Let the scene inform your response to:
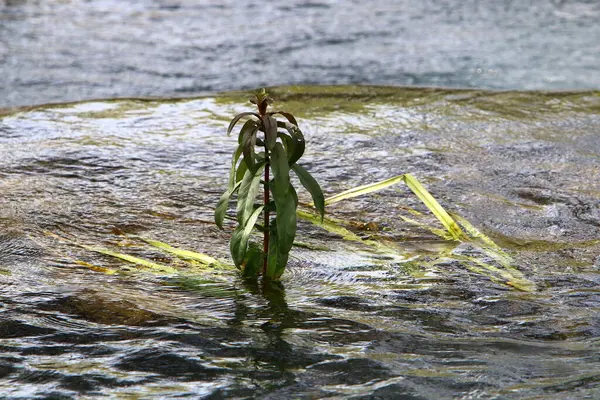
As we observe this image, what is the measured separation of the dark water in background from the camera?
7.33 m

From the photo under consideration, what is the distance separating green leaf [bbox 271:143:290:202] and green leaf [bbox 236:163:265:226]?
7cm

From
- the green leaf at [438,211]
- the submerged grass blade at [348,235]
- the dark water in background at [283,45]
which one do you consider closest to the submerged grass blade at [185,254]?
the submerged grass blade at [348,235]

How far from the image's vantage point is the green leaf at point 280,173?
2.79 metres

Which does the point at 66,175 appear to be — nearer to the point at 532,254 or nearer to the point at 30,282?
the point at 30,282

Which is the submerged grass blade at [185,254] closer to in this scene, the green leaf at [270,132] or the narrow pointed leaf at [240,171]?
the narrow pointed leaf at [240,171]

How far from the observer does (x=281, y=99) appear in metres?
5.93

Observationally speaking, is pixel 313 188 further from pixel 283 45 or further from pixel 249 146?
pixel 283 45

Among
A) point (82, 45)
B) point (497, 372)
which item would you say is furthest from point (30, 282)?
point (82, 45)

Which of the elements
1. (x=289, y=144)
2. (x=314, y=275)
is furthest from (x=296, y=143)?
(x=314, y=275)

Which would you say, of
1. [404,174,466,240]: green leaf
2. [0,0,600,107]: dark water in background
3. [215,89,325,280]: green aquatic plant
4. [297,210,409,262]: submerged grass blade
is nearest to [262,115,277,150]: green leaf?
[215,89,325,280]: green aquatic plant

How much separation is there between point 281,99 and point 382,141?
1296 millimetres

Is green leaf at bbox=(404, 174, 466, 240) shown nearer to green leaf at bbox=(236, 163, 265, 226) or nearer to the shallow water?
the shallow water

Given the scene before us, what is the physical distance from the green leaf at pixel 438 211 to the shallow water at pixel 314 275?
0.21 feet

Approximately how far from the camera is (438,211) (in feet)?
11.6
